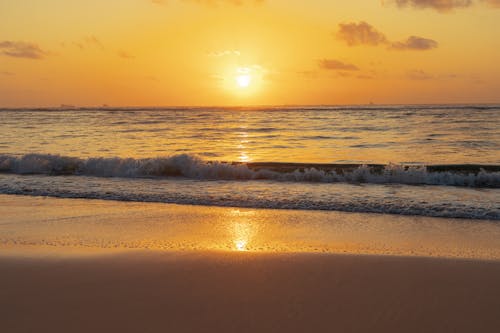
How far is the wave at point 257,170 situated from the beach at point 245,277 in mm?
5448

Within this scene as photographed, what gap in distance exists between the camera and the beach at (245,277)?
3861 mm

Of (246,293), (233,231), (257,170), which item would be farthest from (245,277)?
(257,170)

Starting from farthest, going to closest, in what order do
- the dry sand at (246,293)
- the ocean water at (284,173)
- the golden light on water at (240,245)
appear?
the ocean water at (284,173)
the golden light on water at (240,245)
the dry sand at (246,293)

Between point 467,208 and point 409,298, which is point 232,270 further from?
point 467,208

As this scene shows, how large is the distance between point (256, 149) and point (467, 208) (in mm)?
13653

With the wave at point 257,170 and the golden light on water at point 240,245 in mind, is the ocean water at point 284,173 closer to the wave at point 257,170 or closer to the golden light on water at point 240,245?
the wave at point 257,170

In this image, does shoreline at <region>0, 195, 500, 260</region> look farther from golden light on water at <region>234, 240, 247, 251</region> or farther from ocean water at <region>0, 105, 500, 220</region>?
ocean water at <region>0, 105, 500, 220</region>

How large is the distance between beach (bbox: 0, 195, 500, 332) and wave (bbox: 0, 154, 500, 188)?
5.45 metres

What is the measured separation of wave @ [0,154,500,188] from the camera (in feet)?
43.4

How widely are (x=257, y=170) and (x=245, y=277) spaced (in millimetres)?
10224

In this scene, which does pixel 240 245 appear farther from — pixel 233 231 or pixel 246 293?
pixel 246 293

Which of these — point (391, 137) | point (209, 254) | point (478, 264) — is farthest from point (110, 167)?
point (391, 137)

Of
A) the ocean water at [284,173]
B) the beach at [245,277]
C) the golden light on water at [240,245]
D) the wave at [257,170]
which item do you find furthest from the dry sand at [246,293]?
the wave at [257,170]

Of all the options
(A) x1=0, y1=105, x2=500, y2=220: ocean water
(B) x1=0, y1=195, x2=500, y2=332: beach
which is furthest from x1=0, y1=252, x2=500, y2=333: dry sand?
(A) x1=0, y1=105, x2=500, y2=220: ocean water
